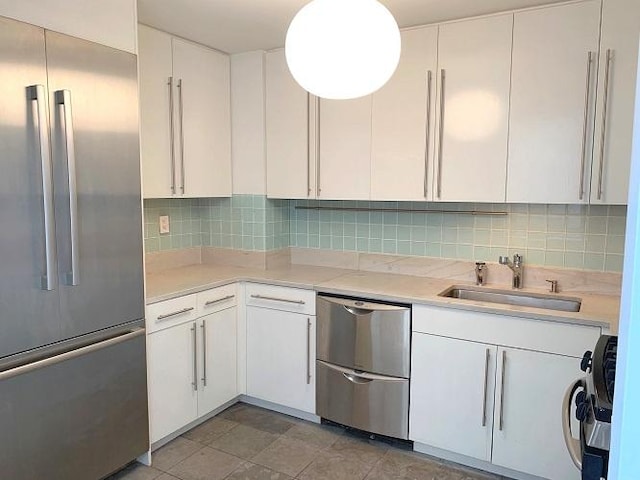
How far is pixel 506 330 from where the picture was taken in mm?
2152

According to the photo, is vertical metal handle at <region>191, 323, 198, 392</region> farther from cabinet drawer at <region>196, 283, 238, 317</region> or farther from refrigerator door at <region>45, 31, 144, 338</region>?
refrigerator door at <region>45, 31, 144, 338</region>

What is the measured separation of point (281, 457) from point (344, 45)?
205 centimetres

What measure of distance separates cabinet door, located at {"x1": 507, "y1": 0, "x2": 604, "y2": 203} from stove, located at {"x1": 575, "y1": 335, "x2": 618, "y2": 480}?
4.02 ft

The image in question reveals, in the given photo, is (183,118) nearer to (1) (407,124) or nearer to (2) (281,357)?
(1) (407,124)

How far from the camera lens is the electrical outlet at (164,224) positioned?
10.1 feet

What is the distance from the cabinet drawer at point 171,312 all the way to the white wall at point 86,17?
1235 millimetres

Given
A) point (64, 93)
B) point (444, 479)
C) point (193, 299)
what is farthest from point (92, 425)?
point (444, 479)

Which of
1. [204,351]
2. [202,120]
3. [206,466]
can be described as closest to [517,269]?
[204,351]

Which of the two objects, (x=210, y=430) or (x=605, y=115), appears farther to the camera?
(x=210, y=430)

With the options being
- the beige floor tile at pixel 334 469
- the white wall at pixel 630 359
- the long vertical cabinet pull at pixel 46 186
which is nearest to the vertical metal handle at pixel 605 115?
the beige floor tile at pixel 334 469

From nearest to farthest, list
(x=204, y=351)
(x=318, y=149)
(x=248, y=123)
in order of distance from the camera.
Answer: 1. (x=204, y=351)
2. (x=318, y=149)
3. (x=248, y=123)

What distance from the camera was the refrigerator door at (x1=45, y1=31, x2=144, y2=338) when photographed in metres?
1.79

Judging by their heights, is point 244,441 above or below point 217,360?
below

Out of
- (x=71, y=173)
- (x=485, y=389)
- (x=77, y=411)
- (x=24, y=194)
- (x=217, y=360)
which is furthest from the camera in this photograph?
(x=217, y=360)
